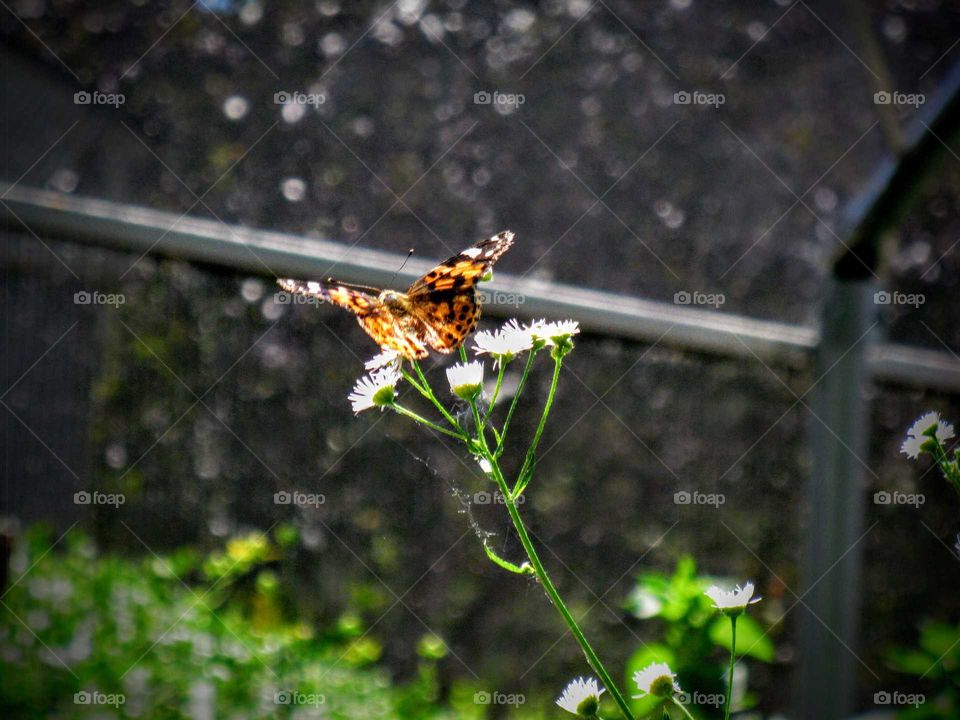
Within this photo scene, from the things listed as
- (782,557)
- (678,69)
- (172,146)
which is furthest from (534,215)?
(782,557)

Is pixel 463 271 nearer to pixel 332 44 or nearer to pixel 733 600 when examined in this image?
pixel 733 600

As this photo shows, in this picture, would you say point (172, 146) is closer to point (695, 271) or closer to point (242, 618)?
point (242, 618)

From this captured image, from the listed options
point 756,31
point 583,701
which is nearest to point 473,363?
point 583,701

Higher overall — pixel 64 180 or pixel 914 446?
pixel 64 180

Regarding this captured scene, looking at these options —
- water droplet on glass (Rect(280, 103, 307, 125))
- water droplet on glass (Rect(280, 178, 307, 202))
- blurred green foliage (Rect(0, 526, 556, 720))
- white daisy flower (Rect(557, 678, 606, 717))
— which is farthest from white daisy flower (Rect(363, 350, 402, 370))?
water droplet on glass (Rect(280, 103, 307, 125))

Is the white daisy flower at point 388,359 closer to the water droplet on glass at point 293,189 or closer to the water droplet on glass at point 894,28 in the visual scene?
the water droplet on glass at point 293,189

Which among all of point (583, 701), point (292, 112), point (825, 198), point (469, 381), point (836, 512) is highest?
point (825, 198)
